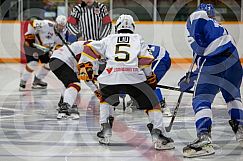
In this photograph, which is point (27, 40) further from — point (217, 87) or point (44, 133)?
point (217, 87)

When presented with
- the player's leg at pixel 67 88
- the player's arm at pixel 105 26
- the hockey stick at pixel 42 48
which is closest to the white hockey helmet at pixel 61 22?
the player's arm at pixel 105 26

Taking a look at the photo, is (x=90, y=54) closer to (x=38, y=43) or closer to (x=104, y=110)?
(x=104, y=110)

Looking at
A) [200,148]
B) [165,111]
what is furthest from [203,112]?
[165,111]

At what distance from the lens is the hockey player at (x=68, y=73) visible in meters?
5.26

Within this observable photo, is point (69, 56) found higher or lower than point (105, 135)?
higher

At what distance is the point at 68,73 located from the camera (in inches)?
215

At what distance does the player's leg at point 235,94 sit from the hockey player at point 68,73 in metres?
1.67

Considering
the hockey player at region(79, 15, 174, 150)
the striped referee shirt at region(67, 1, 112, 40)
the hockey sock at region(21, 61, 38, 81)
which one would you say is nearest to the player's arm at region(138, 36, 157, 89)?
the hockey player at region(79, 15, 174, 150)

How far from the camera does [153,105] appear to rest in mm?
4023

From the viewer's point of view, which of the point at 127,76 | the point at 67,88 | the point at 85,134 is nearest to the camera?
the point at 127,76

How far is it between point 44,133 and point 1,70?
6.05 metres

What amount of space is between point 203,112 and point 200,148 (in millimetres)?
234

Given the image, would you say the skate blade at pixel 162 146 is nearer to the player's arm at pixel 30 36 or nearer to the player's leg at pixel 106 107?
the player's leg at pixel 106 107

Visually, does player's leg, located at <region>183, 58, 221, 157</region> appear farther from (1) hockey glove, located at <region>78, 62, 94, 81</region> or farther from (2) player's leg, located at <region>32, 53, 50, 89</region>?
(2) player's leg, located at <region>32, 53, 50, 89</region>
